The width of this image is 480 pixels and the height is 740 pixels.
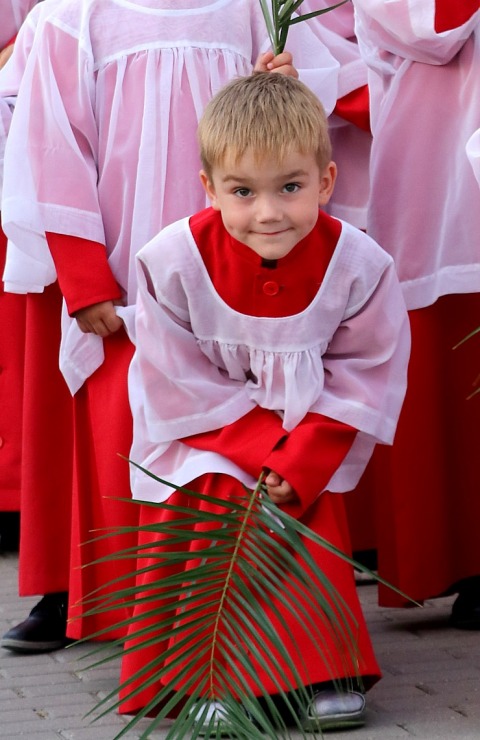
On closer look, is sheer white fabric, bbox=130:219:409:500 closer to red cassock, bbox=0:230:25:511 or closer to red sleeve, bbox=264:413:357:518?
red sleeve, bbox=264:413:357:518

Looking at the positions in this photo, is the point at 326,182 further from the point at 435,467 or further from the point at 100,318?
the point at 435,467

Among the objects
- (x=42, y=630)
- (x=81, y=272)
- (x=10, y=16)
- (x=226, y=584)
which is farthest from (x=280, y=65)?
(x=10, y=16)

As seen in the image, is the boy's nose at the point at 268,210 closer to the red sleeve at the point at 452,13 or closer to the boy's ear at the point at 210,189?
the boy's ear at the point at 210,189

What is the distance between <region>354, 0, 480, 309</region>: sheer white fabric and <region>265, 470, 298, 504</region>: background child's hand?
0.87m

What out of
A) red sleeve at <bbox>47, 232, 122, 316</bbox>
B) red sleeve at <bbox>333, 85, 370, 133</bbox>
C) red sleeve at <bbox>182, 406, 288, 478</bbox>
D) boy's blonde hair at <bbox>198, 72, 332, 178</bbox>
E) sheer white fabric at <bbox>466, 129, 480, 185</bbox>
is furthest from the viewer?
red sleeve at <bbox>333, 85, 370, 133</bbox>

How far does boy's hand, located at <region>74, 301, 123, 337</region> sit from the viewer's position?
3.85 meters

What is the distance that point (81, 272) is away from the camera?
151 inches

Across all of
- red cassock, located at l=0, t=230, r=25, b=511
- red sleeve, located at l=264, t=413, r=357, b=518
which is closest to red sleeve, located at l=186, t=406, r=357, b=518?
red sleeve, located at l=264, t=413, r=357, b=518

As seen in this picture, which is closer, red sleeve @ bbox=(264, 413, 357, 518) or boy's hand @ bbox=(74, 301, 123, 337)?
red sleeve @ bbox=(264, 413, 357, 518)

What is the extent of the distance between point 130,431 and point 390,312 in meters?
0.80

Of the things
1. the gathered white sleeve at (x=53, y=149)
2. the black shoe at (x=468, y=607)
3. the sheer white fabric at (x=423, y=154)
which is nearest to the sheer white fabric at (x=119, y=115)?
the gathered white sleeve at (x=53, y=149)

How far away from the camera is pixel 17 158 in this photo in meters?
3.94

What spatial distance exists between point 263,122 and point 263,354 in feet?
1.74

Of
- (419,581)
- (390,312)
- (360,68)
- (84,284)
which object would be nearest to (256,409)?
(390,312)
